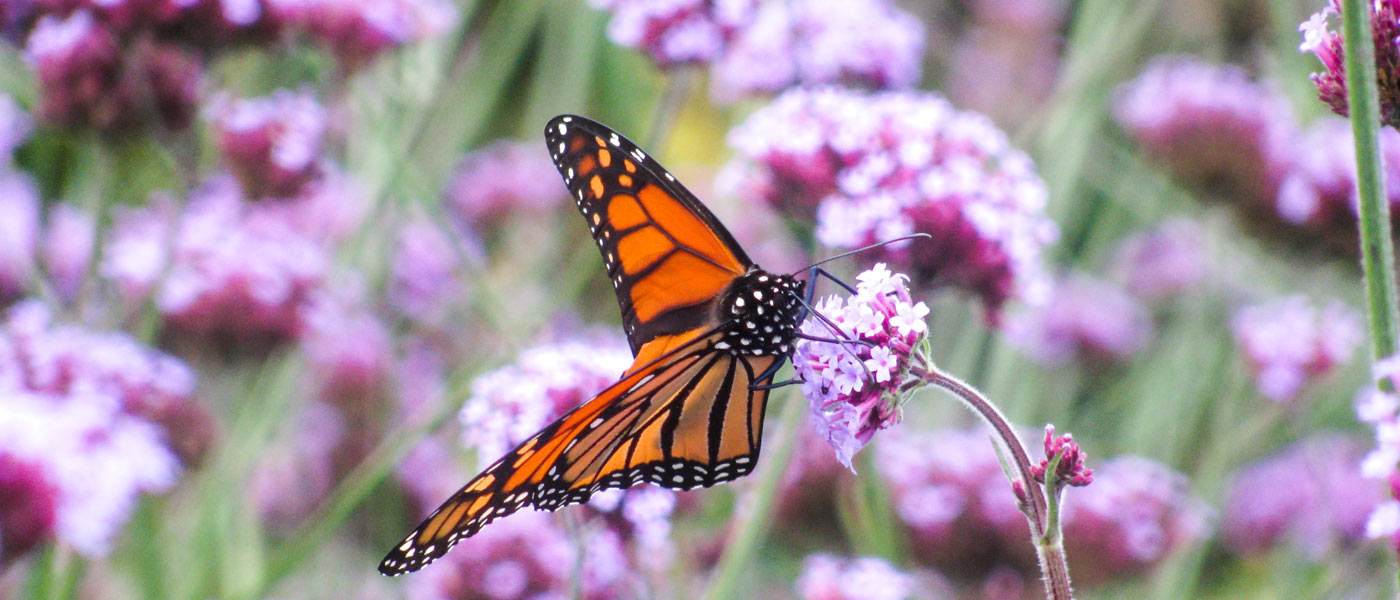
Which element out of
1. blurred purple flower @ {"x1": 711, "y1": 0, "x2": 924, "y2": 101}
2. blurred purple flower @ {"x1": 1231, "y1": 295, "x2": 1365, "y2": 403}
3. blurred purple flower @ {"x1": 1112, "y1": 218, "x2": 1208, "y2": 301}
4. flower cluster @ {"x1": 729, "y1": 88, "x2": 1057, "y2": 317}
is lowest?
flower cluster @ {"x1": 729, "y1": 88, "x2": 1057, "y2": 317}

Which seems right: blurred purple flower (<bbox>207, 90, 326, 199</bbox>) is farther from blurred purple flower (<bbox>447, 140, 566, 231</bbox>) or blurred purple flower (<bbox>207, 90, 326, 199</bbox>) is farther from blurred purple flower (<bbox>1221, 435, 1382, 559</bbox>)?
blurred purple flower (<bbox>1221, 435, 1382, 559</bbox>)

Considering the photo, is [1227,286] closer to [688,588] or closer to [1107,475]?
[1107,475]

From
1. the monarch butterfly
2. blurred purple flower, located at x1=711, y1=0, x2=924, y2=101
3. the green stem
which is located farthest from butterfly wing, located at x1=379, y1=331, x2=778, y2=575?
blurred purple flower, located at x1=711, y1=0, x2=924, y2=101

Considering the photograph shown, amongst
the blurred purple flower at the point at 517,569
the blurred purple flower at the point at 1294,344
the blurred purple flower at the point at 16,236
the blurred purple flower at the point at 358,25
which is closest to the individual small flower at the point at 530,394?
the blurred purple flower at the point at 517,569

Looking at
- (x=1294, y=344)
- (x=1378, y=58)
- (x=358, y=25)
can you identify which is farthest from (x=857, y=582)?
(x=358, y=25)

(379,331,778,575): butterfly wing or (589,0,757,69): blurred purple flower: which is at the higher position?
(589,0,757,69): blurred purple flower

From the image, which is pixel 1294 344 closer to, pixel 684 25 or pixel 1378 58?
pixel 684 25
